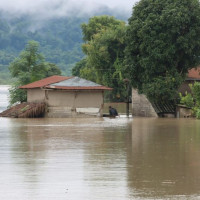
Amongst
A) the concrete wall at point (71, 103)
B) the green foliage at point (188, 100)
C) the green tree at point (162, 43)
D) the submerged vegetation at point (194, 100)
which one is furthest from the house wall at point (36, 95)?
the green foliage at point (188, 100)

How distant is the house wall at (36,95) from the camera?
136 feet

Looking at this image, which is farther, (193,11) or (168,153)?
(193,11)

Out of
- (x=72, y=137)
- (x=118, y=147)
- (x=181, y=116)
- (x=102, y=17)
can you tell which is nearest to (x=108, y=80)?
(x=102, y=17)

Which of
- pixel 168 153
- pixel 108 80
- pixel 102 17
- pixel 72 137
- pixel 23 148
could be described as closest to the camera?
pixel 168 153

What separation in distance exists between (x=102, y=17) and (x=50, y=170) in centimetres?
6027

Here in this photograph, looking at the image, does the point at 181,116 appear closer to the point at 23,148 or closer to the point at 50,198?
the point at 23,148

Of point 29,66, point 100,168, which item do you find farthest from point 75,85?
point 100,168

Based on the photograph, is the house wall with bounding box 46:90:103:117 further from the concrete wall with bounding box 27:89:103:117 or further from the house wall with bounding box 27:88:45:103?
the house wall with bounding box 27:88:45:103

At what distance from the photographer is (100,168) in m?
12.7

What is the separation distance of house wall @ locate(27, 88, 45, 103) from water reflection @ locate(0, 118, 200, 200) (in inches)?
834

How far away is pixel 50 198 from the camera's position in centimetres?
939

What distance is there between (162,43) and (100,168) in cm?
2600

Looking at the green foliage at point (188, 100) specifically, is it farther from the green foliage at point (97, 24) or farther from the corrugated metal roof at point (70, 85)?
the green foliage at point (97, 24)

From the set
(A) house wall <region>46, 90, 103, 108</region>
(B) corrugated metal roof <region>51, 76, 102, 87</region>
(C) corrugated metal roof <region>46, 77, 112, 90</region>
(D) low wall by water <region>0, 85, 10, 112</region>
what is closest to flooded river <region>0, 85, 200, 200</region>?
(C) corrugated metal roof <region>46, 77, 112, 90</region>
